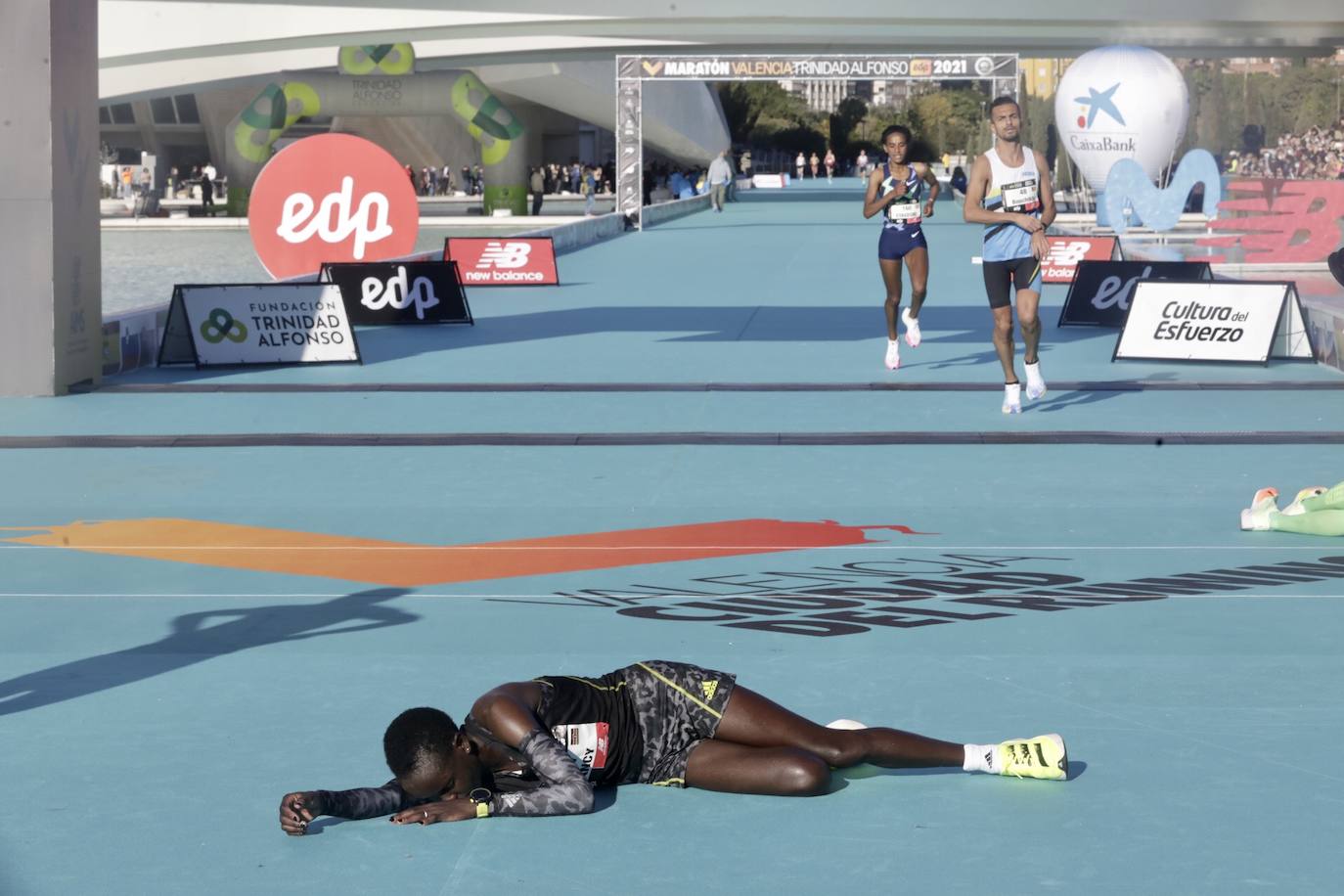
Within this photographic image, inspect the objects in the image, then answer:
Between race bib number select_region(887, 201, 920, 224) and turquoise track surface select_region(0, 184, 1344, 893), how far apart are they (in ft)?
4.28

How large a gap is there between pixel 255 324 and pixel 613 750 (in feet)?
38.2

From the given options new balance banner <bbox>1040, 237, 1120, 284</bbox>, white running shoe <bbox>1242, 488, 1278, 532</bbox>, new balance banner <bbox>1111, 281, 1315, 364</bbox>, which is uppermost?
new balance banner <bbox>1040, 237, 1120, 284</bbox>

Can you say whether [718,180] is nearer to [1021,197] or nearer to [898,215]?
[898,215]

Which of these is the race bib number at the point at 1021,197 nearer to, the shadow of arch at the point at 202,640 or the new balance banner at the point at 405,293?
the shadow of arch at the point at 202,640

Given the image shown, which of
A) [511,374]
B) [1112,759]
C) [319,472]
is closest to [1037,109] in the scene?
[511,374]

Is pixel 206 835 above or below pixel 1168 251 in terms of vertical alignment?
below

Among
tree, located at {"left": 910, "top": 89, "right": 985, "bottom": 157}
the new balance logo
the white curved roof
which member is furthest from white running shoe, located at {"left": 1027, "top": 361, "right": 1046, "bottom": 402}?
tree, located at {"left": 910, "top": 89, "right": 985, "bottom": 157}

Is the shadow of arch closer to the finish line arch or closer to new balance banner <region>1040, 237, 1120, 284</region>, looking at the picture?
new balance banner <region>1040, 237, 1120, 284</region>

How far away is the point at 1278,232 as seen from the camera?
2619 cm

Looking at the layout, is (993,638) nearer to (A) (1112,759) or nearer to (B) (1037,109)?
(A) (1112,759)

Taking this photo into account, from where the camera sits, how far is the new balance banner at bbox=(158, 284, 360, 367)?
51.7ft

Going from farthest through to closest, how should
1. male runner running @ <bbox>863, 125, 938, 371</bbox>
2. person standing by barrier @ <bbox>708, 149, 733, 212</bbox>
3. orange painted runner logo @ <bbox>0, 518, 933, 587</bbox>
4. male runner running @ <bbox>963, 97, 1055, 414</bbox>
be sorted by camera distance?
1. person standing by barrier @ <bbox>708, 149, 733, 212</bbox>
2. male runner running @ <bbox>863, 125, 938, 371</bbox>
3. male runner running @ <bbox>963, 97, 1055, 414</bbox>
4. orange painted runner logo @ <bbox>0, 518, 933, 587</bbox>

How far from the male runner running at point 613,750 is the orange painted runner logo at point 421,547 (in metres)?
2.95

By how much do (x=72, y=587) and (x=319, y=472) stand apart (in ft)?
9.83
